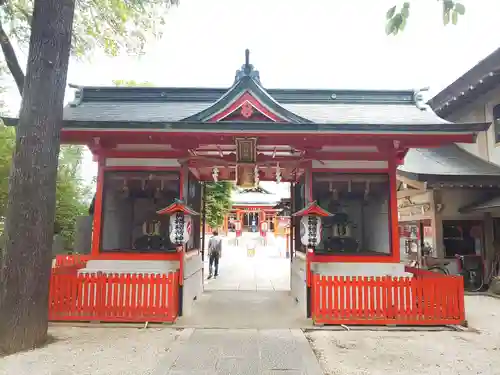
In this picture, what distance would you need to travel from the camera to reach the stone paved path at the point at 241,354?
446cm

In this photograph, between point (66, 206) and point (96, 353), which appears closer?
point (96, 353)

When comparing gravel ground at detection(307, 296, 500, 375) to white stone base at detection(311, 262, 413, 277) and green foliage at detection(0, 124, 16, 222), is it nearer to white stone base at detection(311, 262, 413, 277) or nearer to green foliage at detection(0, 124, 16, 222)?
white stone base at detection(311, 262, 413, 277)

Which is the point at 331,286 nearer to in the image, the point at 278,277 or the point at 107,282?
the point at 107,282

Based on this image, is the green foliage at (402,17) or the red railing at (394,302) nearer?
the green foliage at (402,17)

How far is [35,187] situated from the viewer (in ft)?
17.4

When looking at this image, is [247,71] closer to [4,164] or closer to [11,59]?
[11,59]

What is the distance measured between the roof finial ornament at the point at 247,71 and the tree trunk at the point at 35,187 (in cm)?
332

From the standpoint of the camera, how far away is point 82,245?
1126cm

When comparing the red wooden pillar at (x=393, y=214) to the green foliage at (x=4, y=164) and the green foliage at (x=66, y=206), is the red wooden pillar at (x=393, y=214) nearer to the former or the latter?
the green foliage at (x=4, y=164)

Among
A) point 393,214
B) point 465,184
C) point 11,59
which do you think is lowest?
point 393,214

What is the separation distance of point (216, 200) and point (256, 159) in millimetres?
15277

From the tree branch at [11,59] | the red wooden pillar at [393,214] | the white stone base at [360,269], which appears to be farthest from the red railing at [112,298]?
the red wooden pillar at [393,214]

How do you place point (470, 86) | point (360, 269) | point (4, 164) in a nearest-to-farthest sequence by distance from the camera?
1. point (360, 269)
2. point (470, 86)
3. point (4, 164)

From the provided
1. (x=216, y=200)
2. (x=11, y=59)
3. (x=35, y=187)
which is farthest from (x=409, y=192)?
(x=216, y=200)
